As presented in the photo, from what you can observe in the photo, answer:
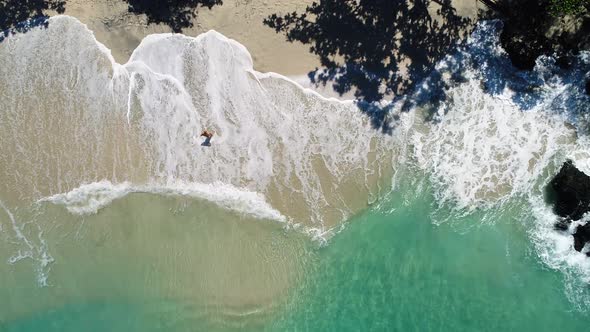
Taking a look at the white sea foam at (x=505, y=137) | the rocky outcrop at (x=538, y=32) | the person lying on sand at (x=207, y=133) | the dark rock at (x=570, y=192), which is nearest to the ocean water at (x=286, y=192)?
the white sea foam at (x=505, y=137)

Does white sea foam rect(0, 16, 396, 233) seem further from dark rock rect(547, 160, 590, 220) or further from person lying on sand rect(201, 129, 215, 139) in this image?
dark rock rect(547, 160, 590, 220)

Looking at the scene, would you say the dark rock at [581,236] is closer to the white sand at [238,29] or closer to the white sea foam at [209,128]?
the white sea foam at [209,128]

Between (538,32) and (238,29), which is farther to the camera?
(238,29)

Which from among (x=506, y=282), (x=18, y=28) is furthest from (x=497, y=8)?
(x=18, y=28)

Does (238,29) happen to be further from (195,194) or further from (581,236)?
(581,236)

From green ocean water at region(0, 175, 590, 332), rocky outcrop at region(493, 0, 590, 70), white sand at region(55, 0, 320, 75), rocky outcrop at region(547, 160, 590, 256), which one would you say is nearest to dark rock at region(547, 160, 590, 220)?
rocky outcrop at region(547, 160, 590, 256)

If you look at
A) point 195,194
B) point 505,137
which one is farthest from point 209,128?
point 505,137
